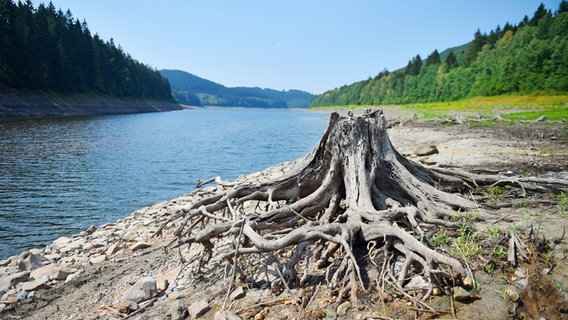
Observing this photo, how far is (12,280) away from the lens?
6.53 m

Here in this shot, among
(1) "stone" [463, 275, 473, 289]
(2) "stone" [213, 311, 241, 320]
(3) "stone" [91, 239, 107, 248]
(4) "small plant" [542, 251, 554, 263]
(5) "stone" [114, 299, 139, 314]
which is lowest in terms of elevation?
(3) "stone" [91, 239, 107, 248]

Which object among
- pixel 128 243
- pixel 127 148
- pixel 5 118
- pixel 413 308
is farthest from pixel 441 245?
pixel 5 118

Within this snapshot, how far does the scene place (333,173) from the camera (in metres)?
5.96

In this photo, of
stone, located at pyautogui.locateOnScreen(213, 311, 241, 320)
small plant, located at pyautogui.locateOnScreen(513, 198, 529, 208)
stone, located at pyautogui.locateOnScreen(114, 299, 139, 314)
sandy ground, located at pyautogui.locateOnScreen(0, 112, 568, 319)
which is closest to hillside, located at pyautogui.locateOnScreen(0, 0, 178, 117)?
sandy ground, located at pyautogui.locateOnScreen(0, 112, 568, 319)

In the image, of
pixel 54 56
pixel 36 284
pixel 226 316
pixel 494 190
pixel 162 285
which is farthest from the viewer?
pixel 54 56

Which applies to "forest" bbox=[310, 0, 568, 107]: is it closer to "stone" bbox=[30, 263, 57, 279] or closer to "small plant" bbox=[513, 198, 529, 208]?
"small plant" bbox=[513, 198, 529, 208]

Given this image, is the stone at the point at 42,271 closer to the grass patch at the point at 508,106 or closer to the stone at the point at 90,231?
the stone at the point at 90,231

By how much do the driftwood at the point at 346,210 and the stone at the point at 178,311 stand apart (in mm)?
832

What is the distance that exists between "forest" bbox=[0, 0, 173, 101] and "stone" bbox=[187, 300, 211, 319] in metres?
56.2

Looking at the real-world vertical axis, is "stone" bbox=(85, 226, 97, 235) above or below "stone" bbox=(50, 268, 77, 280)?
below

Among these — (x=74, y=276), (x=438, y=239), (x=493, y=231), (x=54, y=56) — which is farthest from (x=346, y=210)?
(x=54, y=56)

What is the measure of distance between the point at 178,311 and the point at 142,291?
114cm

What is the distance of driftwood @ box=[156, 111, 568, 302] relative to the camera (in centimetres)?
429

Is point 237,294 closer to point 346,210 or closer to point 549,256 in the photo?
point 346,210
